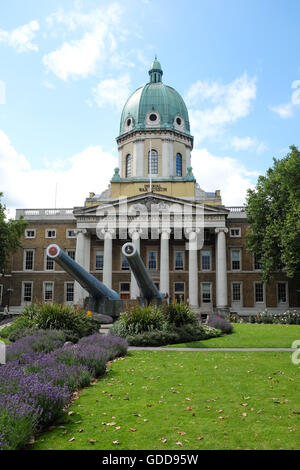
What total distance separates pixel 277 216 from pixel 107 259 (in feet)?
58.2

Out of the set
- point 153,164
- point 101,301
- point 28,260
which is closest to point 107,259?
point 28,260

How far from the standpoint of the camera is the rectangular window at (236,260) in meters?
A: 46.9

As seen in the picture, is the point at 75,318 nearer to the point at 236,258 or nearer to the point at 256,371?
the point at 256,371

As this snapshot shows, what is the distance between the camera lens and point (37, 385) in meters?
7.06

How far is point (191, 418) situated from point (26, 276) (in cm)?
4477

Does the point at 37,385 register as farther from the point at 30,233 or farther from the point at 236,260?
the point at 30,233

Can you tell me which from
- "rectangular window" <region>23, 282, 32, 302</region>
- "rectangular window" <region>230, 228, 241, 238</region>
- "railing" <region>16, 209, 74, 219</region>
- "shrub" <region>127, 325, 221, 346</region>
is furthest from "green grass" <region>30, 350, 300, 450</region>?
"railing" <region>16, 209, 74, 219</region>

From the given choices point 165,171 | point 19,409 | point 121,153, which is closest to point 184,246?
point 165,171

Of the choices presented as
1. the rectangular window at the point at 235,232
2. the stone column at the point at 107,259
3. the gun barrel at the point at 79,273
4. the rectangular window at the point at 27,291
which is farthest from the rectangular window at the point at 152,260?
the gun barrel at the point at 79,273

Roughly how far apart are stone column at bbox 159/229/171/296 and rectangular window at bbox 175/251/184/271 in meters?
4.39

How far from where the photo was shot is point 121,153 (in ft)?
179

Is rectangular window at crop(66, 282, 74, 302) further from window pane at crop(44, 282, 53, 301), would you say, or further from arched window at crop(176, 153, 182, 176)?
arched window at crop(176, 153, 182, 176)

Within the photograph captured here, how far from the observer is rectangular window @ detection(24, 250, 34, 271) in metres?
49.4
